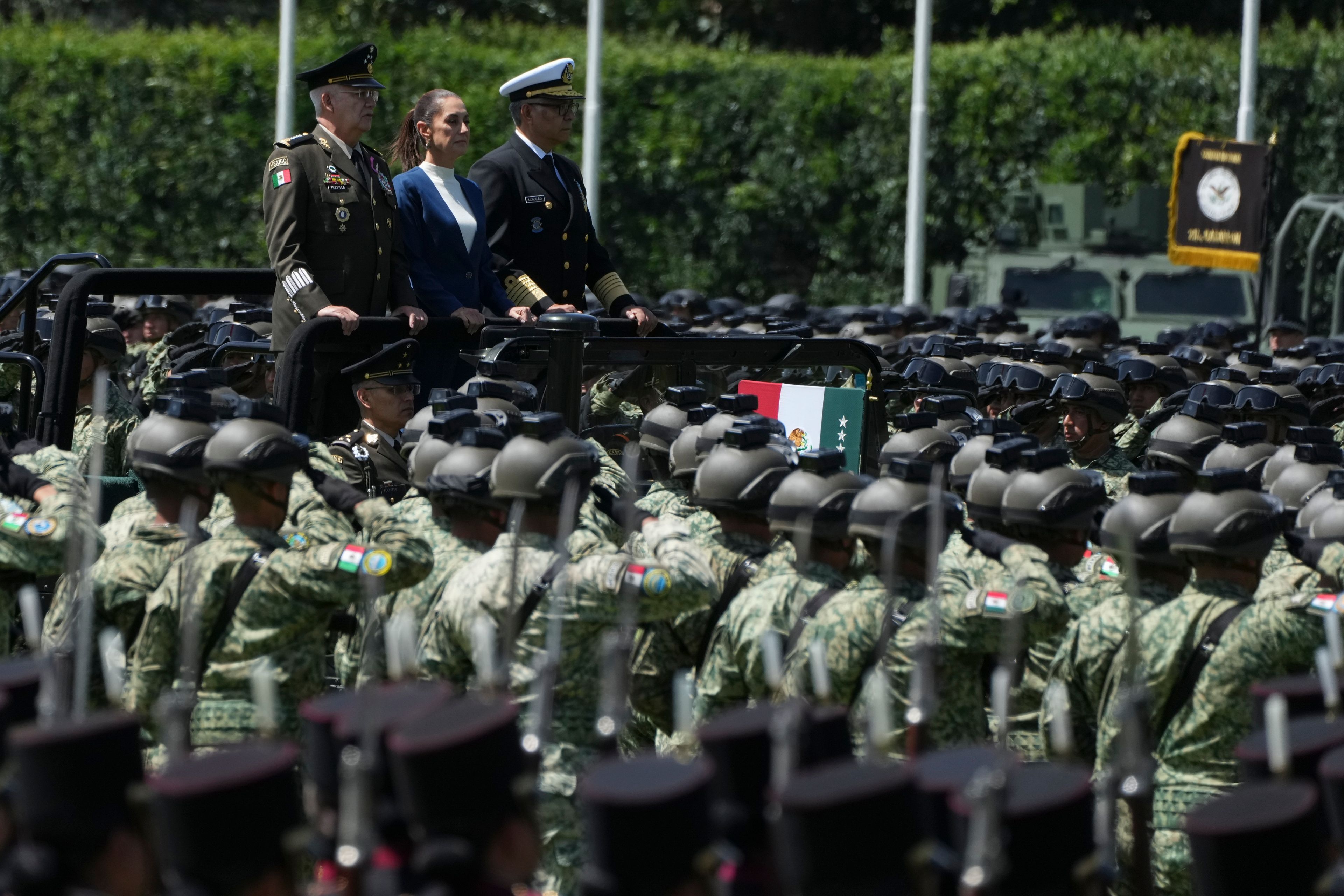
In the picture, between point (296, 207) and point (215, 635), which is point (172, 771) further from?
point (296, 207)

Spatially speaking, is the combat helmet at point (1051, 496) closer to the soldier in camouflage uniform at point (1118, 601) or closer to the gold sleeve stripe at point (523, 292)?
the soldier in camouflage uniform at point (1118, 601)

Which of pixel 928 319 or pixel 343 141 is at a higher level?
pixel 343 141

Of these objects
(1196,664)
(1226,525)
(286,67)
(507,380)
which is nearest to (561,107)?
(507,380)

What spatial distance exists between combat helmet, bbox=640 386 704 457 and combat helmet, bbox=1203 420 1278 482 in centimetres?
175

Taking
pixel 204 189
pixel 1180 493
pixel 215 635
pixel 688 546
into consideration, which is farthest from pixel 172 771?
pixel 204 189

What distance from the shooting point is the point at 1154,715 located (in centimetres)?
528

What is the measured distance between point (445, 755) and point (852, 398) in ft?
12.8

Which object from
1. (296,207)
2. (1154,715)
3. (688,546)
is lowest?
(1154,715)

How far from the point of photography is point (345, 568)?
516cm

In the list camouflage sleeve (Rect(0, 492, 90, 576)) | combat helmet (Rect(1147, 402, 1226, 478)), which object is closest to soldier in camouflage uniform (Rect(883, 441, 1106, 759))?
combat helmet (Rect(1147, 402, 1226, 478))

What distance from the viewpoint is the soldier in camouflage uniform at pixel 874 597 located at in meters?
5.21

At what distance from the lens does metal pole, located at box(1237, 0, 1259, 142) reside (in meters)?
18.7

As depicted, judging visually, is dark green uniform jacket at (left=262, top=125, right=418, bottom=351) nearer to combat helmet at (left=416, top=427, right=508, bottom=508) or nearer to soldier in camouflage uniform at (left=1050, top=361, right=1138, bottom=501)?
combat helmet at (left=416, top=427, right=508, bottom=508)

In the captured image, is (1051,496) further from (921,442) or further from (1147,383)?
(1147,383)
